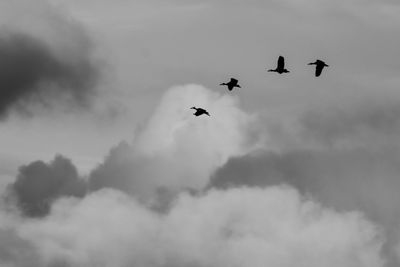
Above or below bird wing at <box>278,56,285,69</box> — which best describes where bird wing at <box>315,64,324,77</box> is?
below

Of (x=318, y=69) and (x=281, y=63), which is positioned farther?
(x=281, y=63)

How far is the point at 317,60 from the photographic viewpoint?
119m

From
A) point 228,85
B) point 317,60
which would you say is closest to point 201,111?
point 228,85

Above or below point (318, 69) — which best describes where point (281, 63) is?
above

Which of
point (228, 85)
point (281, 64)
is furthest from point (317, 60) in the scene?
point (228, 85)

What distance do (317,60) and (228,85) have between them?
14.4 m

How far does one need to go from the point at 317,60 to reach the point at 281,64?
5.67 meters

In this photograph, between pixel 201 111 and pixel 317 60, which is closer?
pixel 317 60

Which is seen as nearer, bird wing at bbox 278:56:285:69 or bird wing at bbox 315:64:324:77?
bird wing at bbox 315:64:324:77

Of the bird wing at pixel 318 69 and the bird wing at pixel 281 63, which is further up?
the bird wing at pixel 281 63

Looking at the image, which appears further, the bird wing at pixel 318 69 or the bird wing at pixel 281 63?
the bird wing at pixel 281 63

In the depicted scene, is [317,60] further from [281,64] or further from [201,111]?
[201,111]

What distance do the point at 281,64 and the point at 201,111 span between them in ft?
53.0

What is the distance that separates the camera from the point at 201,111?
418 feet
